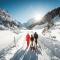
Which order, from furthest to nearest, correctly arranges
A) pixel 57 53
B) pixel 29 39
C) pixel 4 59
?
pixel 29 39 → pixel 57 53 → pixel 4 59

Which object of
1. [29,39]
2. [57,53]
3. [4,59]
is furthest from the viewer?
[29,39]

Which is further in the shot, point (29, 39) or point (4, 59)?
point (29, 39)

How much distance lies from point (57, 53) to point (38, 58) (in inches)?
116

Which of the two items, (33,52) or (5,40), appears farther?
(5,40)

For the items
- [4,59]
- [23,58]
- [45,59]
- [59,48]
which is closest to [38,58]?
[45,59]

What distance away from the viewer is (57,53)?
42.6 feet

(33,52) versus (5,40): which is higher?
(5,40)

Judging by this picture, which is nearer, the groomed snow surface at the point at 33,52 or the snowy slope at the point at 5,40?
the groomed snow surface at the point at 33,52

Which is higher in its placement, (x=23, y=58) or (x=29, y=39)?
(x=29, y=39)

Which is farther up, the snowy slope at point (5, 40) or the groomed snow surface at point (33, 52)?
the snowy slope at point (5, 40)

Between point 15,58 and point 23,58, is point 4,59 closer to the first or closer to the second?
point 15,58

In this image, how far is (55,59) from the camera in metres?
11.1

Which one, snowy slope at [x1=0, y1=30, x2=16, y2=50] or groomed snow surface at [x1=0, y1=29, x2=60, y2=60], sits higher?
snowy slope at [x1=0, y1=30, x2=16, y2=50]

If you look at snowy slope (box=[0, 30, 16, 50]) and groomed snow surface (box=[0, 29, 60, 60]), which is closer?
groomed snow surface (box=[0, 29, 60, 60])
